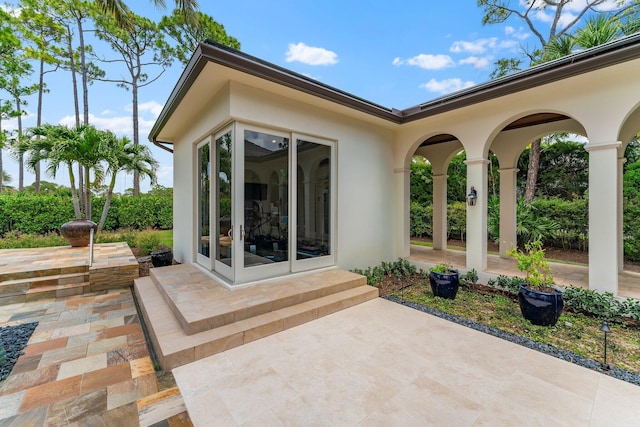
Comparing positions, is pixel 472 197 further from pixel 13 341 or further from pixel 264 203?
pixel 13 341

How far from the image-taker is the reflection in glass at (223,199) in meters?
4.43

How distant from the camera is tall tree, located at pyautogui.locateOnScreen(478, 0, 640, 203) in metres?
10.2

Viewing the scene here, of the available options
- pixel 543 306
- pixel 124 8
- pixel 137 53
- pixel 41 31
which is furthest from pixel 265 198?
pixel 41 31

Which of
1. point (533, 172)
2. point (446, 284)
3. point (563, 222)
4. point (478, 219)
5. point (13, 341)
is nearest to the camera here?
point (13, 341)

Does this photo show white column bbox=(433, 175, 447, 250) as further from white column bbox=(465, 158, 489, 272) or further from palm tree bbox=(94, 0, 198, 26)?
palm tree bbox=(94, 0, 198, 26)

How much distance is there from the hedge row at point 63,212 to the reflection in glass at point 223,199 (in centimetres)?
981

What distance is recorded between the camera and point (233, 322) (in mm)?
3363

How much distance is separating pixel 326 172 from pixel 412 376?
3707 mm

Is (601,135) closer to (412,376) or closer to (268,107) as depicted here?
(412,376)

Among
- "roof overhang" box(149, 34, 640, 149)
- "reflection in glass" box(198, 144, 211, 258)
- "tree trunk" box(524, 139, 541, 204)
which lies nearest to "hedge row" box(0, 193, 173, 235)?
"roof overhang" box(149, 34, 640, 149)

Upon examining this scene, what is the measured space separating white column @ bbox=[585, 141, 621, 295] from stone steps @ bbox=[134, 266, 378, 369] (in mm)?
3339

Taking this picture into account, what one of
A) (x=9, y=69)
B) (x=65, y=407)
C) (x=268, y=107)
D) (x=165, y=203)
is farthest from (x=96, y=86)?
(x=65, y=407)

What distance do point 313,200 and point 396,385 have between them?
3.33 meters

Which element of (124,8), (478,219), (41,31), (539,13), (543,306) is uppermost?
(41,31)
